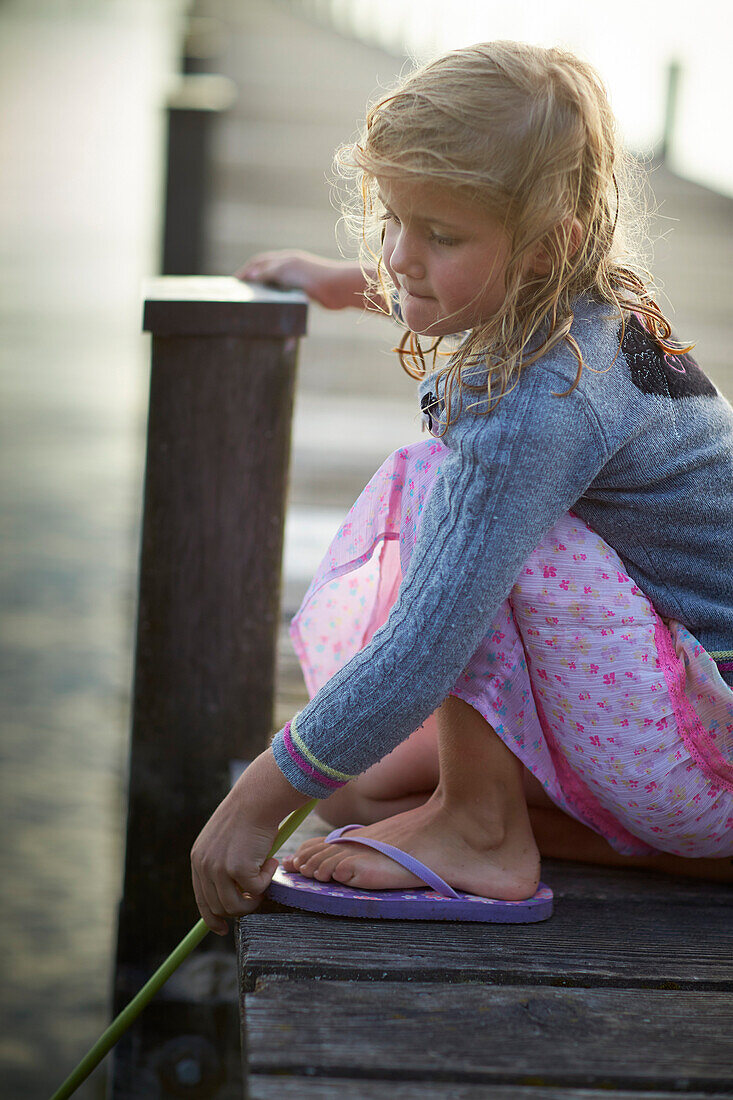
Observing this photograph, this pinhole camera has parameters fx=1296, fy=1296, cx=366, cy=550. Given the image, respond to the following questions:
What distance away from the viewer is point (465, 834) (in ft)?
4.41

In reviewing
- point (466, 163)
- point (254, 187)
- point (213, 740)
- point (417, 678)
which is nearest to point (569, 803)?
point (417, 678)

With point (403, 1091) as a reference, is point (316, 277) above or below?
above

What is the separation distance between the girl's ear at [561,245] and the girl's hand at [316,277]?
27.7 inches

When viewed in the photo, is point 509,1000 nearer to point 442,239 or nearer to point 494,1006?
point 494,1006

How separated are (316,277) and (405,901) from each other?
1031 mm

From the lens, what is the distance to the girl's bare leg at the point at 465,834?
1.31 m

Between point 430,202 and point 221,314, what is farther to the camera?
point 221,314

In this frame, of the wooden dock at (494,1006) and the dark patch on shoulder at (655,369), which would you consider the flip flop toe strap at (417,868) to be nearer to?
the wooden dock at (494,1006)

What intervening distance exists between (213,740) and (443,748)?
1.83ft

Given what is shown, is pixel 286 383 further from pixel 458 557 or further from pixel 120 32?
pixel 120 32

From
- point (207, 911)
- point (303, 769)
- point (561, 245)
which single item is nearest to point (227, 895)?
point (207, 911)

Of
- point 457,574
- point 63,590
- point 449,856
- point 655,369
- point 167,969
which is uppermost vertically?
point 655,369

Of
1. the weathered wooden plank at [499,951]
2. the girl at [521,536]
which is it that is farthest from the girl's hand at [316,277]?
the weathered wooden plank at [499,951]

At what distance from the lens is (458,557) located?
119 centimetres
